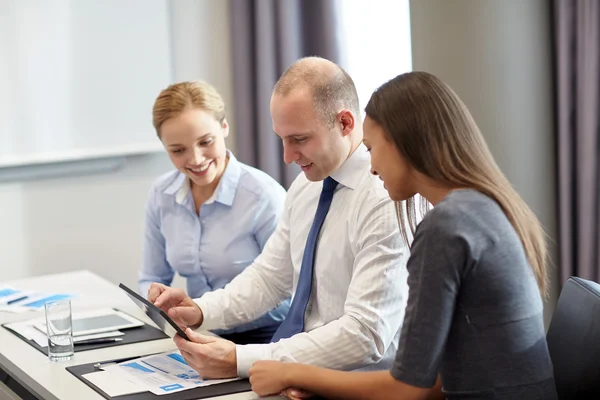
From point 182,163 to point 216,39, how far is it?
5.69ft

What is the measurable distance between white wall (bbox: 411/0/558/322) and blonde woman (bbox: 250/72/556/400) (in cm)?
162

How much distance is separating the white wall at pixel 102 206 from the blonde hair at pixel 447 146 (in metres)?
2.85

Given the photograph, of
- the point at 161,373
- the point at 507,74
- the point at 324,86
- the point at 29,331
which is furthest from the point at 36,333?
the point at 507,74

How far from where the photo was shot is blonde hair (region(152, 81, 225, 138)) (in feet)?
9.45

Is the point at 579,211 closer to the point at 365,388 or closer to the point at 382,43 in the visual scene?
the point at 382,43

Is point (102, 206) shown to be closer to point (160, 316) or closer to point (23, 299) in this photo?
point (23, 299)

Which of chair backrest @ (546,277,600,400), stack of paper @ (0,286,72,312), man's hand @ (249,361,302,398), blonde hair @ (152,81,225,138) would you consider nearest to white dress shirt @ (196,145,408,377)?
man's hand @ (249,361,302,398)

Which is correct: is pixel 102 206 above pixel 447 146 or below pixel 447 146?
below

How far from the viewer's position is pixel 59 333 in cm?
226

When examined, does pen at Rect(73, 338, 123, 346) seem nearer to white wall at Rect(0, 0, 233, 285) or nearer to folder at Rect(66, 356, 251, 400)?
folder at Rect(66, 356, 251, 400)

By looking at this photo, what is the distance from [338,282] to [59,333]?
72 cm

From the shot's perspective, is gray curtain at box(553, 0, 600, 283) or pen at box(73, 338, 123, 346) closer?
pen at box(73, 338, 123, 346)

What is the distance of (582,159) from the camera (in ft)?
10.7

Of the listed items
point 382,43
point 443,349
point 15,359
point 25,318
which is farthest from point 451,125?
point 382,43
